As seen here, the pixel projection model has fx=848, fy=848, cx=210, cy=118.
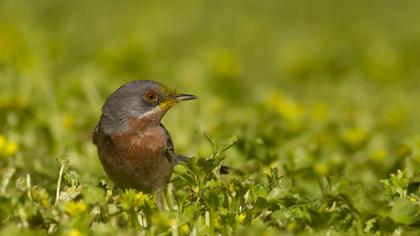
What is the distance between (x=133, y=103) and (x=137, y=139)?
0.35m

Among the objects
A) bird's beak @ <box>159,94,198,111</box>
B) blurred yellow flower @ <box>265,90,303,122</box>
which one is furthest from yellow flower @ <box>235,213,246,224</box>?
blurred yellow flower @ <box>265,90,303,122</box>

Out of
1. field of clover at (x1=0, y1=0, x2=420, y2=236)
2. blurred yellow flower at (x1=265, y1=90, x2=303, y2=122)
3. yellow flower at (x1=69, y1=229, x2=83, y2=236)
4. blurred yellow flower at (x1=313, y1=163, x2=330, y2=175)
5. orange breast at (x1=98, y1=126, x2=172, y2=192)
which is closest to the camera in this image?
yellow flower at (x1=69, y1=229, x2=83, y2=236)

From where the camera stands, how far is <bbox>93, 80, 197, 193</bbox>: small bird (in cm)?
588

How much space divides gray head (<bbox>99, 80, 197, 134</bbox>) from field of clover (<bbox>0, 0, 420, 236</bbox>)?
1.48 ft

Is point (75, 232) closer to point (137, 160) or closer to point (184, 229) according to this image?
point (184, 229)

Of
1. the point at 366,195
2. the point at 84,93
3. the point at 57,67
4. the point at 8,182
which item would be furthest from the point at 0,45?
the point at 366,195

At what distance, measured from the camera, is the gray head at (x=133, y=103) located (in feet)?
20.2

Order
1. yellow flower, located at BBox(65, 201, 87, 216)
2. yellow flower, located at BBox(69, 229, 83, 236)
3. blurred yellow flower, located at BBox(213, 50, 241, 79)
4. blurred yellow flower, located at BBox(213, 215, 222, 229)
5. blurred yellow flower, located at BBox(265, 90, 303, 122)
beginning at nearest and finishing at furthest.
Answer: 1. yellow flower, located at BBox(69, 229, 83, 236)
2. yellow flower, located at BBox(65, 201, 87, 216)
3. blurred yellow flower, located at BBox(213, 215, 222, 229)
4. blurred yellow flower, located at BBox(265, 90, 303, 122)
5. blurred yellow flower, located at BBox(213, 50, 241, 79)

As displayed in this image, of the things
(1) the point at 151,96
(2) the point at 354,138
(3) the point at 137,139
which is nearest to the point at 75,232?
(3) the point at 137,139

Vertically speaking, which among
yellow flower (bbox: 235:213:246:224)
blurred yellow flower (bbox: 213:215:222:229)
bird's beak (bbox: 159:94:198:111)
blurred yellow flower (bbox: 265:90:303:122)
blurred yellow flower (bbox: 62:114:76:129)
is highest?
bird's beak (bbox: 159:94:198:111)

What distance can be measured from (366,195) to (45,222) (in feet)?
6.02

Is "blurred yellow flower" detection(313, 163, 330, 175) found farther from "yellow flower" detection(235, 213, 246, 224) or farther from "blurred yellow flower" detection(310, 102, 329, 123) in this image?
"blurred yellow flower" detection(310, 102, 329, 123)

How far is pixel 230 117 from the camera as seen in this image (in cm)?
885

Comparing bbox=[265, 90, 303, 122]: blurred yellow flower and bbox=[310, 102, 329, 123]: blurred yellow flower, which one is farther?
bbox=[310, 102, 329, 123]: blurred yellow flower
